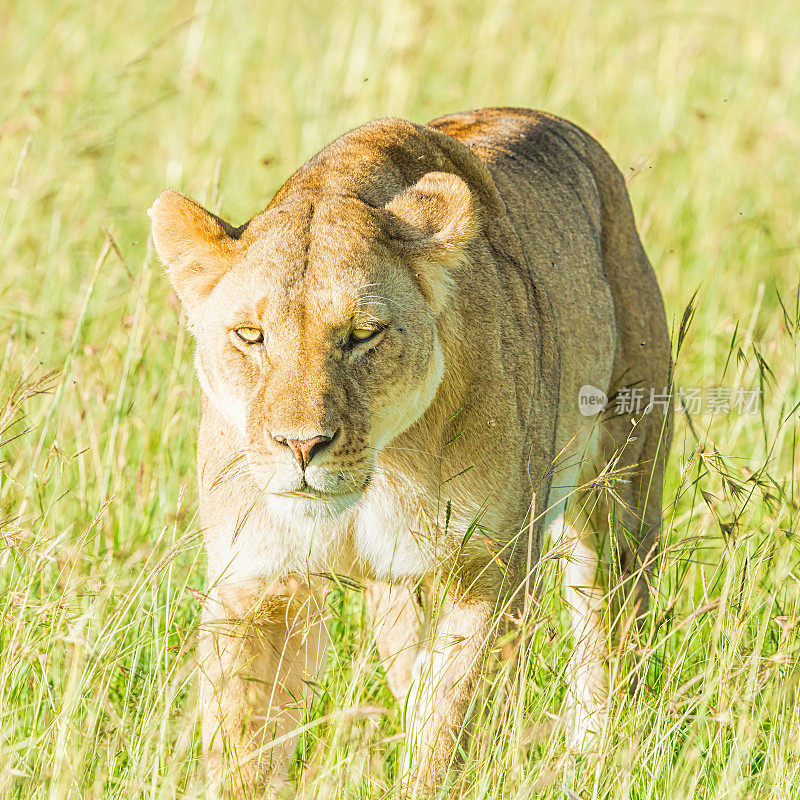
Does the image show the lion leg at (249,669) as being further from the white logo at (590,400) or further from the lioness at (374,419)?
the white logo at (590,400)

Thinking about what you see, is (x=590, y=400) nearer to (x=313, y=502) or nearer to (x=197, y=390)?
(x=197, y=390)

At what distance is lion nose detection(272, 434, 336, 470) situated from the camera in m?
2.55

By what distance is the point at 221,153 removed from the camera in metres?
6.43

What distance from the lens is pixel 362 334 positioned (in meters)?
2.70

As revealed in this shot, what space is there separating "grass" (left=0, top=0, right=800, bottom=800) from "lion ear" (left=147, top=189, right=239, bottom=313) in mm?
405

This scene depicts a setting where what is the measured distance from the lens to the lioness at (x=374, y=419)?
2.68m

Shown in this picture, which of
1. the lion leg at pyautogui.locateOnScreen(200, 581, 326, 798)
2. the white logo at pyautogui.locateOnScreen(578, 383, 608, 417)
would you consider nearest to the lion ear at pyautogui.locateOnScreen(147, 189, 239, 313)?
the lion leg at pyautogui.locateOnScreen(200, 581, 326, 798)

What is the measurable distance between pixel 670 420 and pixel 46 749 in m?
2.24

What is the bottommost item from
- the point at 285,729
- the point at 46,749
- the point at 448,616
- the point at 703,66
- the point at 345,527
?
the point at 285,729

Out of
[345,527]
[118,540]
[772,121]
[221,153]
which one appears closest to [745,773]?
[345,527]

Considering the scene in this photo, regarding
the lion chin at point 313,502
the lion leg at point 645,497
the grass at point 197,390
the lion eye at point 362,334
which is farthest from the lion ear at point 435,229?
the lion leg at point 645,497

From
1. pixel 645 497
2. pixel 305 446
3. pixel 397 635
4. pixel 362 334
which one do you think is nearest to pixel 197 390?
pixel 397 635

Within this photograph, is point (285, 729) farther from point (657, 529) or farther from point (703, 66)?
point (703, 66)

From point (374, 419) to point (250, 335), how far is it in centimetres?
33
